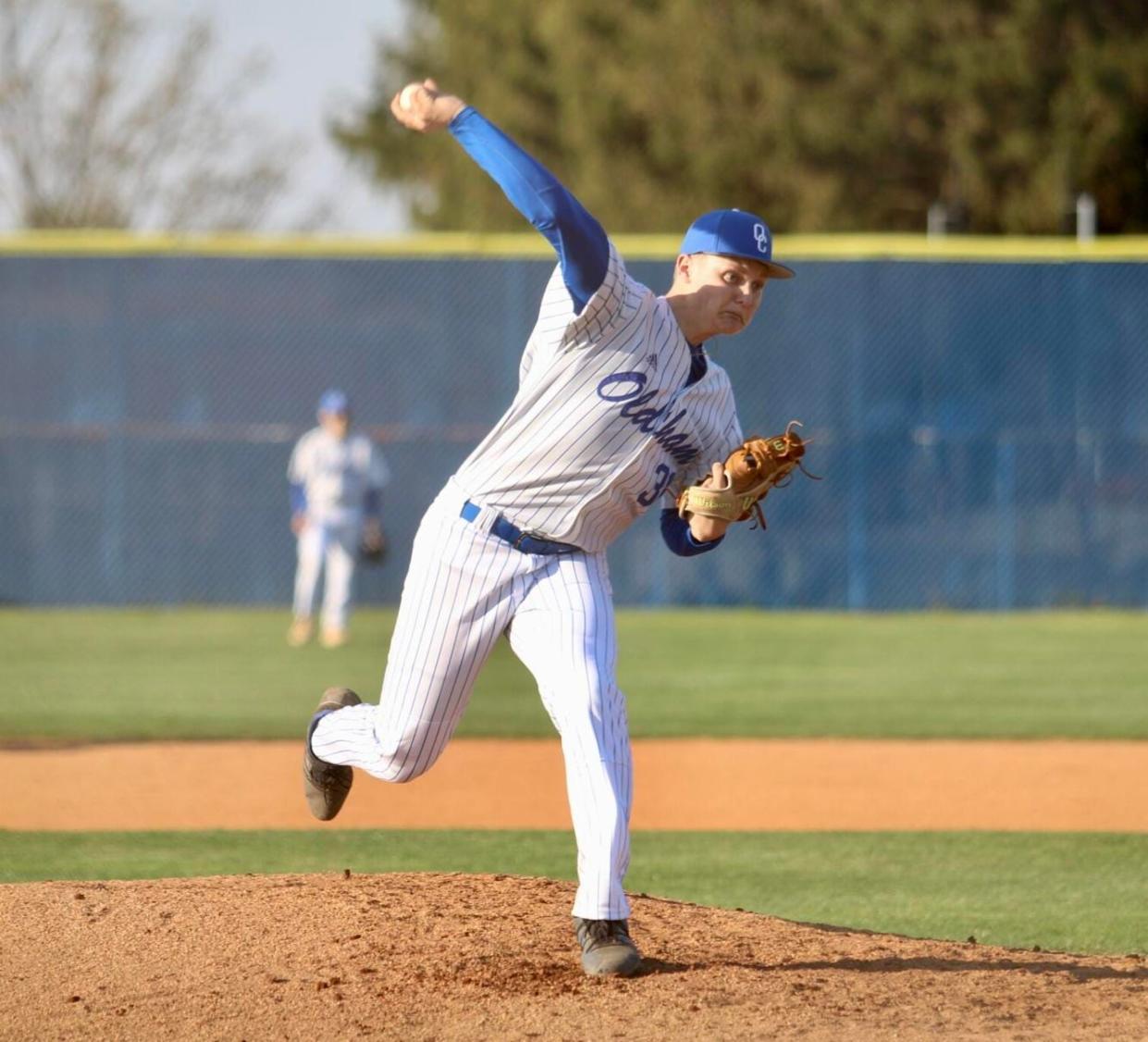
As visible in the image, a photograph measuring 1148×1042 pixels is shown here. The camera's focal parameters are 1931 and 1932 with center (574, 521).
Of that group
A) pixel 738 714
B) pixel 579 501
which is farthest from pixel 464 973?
pixel 738 714

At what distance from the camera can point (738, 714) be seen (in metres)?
10.0

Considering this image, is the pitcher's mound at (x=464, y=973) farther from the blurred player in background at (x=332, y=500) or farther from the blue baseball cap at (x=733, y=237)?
the blurred player in background at (x=332, y=500)

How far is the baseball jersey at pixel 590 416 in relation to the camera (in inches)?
161

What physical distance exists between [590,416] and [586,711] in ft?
2.06

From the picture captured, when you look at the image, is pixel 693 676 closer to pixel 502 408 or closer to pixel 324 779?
pixel 502 408

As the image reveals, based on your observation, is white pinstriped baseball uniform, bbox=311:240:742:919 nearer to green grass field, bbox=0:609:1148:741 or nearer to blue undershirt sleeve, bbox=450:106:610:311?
blue undershirt sleeve, bbox=450:106:610:311

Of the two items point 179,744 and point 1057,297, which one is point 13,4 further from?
point 179,744

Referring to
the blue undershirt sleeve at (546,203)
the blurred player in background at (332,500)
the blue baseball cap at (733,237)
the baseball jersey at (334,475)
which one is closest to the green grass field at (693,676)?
the blurred player in background at (332,500)

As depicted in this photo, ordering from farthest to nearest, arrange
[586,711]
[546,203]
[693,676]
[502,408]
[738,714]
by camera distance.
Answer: [502,408]
[693,676]
[738,714]
[586,711]
[546,203]

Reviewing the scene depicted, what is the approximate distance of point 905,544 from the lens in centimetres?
1619

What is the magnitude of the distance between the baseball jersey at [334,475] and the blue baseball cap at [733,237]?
9941 mm

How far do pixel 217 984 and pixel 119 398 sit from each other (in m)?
13.0

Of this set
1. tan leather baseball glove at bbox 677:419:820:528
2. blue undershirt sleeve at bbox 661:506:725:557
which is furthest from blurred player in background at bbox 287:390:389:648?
tan leather baseball glove at bbox 677:419:820:528

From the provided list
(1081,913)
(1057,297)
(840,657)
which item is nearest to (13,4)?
(1057,297)
